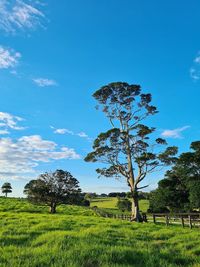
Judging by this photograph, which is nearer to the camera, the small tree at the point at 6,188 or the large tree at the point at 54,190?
the large tree at the point at 54,190

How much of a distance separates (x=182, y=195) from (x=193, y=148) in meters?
7.57

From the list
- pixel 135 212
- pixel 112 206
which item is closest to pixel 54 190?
pixel 135 212

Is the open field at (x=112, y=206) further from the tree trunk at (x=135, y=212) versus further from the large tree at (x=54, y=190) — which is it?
the tree trunk at (x=135, y=212)

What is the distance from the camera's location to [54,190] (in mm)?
Result: 49062

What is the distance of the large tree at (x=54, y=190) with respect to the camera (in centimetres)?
4825

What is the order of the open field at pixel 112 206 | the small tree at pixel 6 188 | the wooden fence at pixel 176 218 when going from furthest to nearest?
the small tree at pixel 6 188 < the open field at pixel 112 206 < the wooden fence at pixel 176 218

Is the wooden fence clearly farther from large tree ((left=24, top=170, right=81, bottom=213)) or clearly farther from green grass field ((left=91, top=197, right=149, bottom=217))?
green grass field ((left=91, top=197, right=149, bottom=217))

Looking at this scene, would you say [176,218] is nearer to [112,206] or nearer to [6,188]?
[112,206]

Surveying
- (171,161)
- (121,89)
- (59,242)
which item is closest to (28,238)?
(59,242)

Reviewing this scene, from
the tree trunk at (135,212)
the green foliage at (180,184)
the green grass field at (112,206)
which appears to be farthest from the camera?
the green grass field at (112,206)

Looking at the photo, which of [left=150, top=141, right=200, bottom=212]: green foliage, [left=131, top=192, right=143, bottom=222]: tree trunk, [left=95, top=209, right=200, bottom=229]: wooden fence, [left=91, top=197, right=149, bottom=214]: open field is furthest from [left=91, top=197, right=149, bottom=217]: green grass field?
[left=131, top=192, right=143, bottom=222]: tree trunk

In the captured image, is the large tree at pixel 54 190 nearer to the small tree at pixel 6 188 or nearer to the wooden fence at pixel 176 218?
the wooden fence at pixel 176 218

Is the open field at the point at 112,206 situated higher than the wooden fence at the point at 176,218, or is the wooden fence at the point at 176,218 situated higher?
the open field at the point at 112,206

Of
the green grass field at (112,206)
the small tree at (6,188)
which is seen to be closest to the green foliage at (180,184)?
the green grass field at (112,206)
